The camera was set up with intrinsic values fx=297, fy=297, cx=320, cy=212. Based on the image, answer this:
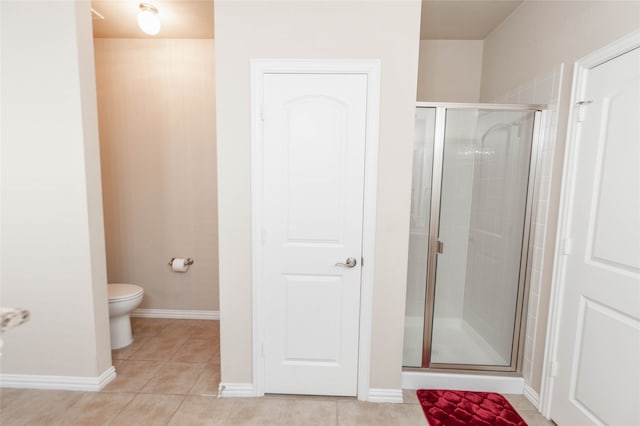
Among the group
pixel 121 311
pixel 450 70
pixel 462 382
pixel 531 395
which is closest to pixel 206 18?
pixel 450 70

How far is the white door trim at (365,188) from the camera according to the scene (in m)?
1.77

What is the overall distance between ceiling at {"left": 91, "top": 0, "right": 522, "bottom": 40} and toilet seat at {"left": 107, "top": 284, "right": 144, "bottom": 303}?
2308 millimetres

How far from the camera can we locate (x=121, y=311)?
98.0 inches

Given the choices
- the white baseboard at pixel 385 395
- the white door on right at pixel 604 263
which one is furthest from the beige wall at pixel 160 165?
the white door on right at pixel 604 263

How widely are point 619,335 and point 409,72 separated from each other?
1739mm

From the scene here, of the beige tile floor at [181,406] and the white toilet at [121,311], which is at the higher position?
the white toilet at [121,311]

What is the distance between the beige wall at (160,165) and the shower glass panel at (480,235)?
7.13 feet

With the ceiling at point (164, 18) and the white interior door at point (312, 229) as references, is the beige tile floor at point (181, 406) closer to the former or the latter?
the white interior door at point (312, 229)

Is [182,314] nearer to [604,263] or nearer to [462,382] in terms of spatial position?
[462,382]

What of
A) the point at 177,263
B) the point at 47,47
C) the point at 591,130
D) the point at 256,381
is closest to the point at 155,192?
the point at 177,263

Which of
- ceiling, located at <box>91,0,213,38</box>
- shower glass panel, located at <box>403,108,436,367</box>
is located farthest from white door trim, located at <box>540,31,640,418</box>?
ceiling, located at <box>91,0,213,38</box>

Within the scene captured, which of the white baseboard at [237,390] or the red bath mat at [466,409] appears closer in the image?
the red bath mat at [466,409]

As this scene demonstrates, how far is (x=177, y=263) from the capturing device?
295 centimetres

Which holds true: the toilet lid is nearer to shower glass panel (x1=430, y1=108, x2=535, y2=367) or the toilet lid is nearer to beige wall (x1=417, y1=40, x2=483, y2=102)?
shower glass panel (x1=430, y1=108, x2=535, y2=367)
